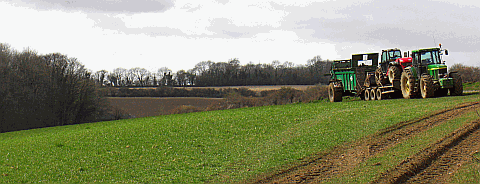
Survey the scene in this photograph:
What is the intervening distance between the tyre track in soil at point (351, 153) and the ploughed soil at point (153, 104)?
162 feet

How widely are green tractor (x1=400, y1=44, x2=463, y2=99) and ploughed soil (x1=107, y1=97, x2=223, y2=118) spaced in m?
41.6

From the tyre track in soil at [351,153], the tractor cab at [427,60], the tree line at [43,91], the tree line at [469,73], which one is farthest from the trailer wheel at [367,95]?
the tree line at [43,91]

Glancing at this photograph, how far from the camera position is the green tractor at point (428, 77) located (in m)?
19.2

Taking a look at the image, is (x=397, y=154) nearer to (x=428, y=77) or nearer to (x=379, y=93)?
(x=428, y=77)

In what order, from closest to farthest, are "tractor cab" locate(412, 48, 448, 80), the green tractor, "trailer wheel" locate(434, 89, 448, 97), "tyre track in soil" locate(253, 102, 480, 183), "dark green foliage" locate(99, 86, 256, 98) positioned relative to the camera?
"tyre track in soil" locate(253, 102, 480, 183) → the green tractor → "tractor cab" locate(412, 48, 448, 80) → "trailer wheel" locate(434, 89, 448, 97) → "dark green foliage" locate(99, 86, 256, 98)

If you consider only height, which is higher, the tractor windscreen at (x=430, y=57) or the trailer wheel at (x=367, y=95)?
the tractor windscreen at (x=430, y=57)

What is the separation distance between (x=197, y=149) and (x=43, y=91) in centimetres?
4745

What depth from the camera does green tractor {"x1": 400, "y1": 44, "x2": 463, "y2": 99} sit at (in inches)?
757

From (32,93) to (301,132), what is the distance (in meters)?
46.6

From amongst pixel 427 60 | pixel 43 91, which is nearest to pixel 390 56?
pixel 427 60

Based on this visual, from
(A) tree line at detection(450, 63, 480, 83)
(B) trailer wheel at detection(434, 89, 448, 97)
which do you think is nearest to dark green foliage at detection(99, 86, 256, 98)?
(A) tree line at detection(450, 63, 480, 83)

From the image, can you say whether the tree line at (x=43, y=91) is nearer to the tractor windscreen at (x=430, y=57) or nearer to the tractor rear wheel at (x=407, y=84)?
the tractor rear wheel at (x=407, y=84)

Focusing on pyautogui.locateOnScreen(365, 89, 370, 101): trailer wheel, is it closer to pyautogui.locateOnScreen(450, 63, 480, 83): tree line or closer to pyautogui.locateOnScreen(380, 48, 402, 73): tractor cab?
pyautogui.locateOnScreen(380, 48, 402, 73): tractor cab

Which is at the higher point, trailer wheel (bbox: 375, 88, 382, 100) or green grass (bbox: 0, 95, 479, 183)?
trailer wheel (bbox: 375, 88, 382, 100)
